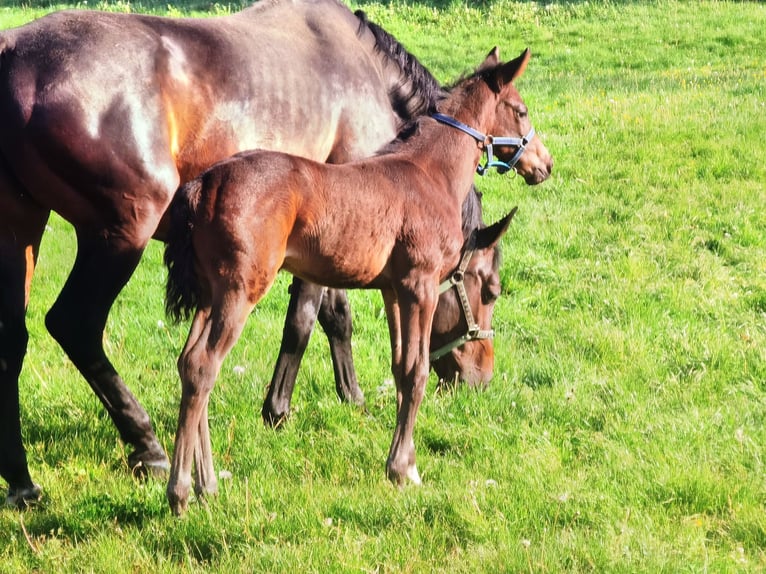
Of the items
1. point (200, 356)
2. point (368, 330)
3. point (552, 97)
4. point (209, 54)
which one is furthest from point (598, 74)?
point (200, 356)

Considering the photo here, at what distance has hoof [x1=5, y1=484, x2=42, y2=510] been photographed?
4211 mm

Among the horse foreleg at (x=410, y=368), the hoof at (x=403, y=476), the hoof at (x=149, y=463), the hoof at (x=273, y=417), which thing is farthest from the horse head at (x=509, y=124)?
the hoof at (x=149, y=463)

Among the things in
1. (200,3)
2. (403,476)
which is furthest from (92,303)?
(200,3)

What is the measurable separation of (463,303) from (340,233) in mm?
1642

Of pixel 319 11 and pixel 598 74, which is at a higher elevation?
pixel 319 11

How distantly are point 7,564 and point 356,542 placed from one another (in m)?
1.38

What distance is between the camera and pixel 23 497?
425cm

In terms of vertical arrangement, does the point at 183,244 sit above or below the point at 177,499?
above

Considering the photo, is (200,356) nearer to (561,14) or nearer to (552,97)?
(552,97)

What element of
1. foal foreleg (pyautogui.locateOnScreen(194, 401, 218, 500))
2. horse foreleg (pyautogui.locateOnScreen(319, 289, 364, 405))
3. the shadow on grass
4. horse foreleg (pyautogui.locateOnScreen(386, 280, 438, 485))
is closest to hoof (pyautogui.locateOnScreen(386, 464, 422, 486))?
horse foreleg (pyautogui.locateOnScreen(386, 280, 438, 485))

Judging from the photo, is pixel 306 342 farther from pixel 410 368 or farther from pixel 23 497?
pixel 23 497

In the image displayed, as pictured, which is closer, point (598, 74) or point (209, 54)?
point (209, 54)

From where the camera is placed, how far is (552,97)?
13.5 meters

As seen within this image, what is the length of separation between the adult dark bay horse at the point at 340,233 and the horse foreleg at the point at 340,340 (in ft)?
3.79
